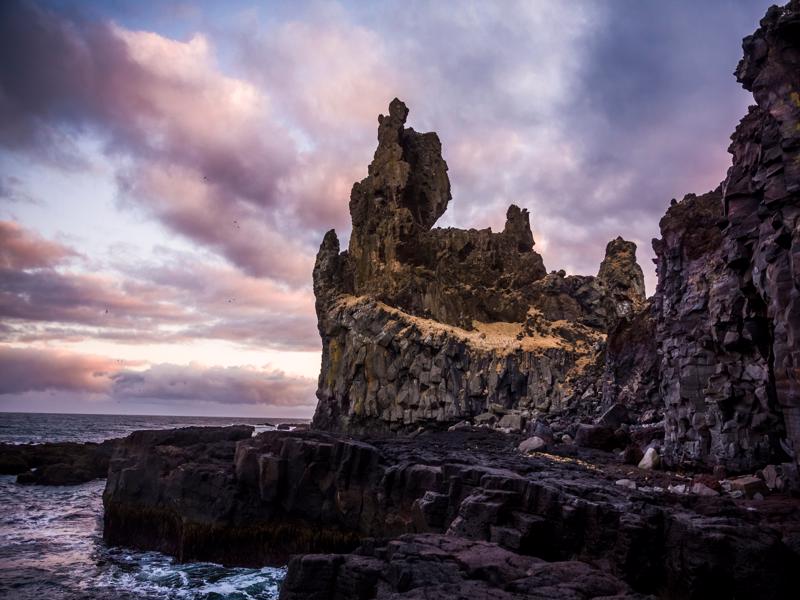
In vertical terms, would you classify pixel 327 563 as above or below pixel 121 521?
above

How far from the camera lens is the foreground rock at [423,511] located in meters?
11.6

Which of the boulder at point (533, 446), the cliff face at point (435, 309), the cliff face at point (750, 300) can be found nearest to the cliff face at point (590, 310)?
the cliff face at point (750, 300)

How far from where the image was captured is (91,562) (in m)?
22.4

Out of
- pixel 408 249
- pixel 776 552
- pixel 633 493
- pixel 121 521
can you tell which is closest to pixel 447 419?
pixel 408 249

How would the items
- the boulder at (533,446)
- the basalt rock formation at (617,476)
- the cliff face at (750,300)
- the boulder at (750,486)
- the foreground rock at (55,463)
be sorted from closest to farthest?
1. the basalt rock formation at (617,476)
2. the cliff face at (750,300)
3. the boulder at (750,486)
4. the boulder at (533,446)
5. the foreground rock at (55,463)

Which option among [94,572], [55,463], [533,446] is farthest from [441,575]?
[55,463]

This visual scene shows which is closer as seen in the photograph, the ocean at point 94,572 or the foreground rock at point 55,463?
the ocean at point 94,572

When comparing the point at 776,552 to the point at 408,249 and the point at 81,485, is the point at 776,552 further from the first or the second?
the point at 408,249

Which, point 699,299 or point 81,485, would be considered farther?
point 81,485

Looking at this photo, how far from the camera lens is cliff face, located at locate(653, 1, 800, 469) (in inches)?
666

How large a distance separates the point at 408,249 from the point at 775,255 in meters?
59.9

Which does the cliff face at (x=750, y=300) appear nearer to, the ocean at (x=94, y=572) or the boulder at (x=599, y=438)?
the boulder at (x=599, y=438)

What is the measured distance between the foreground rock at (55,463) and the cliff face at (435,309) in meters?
28.6

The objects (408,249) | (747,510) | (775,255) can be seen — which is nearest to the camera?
(747,510)
